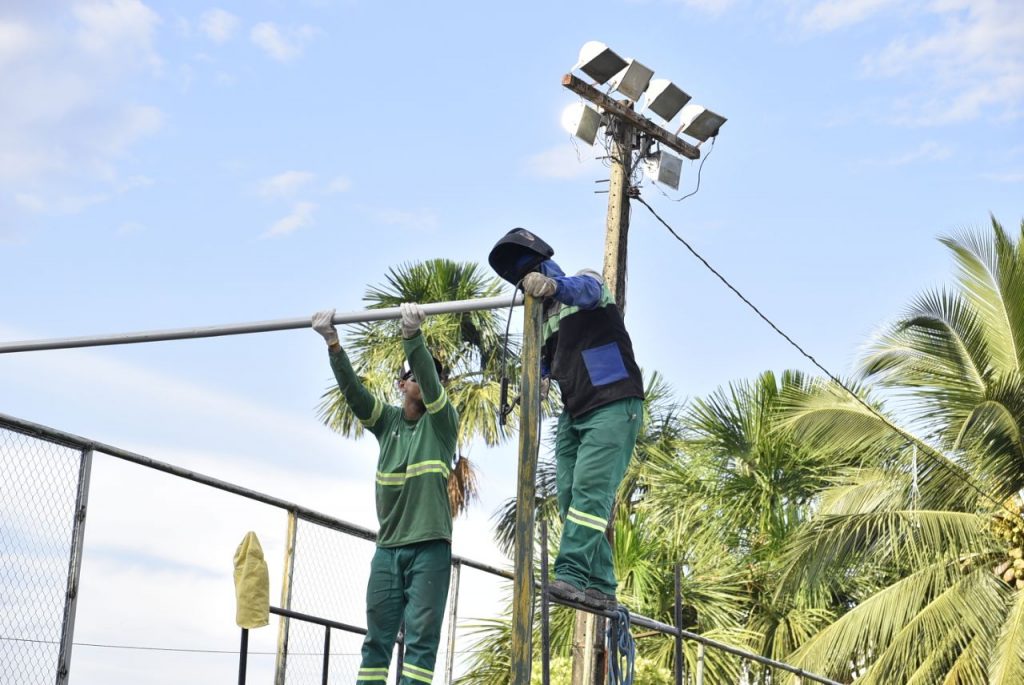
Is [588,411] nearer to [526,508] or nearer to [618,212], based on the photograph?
[526,508]

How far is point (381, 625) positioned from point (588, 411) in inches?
57.4

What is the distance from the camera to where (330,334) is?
718 centimetres

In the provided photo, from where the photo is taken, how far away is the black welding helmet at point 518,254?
6527mm

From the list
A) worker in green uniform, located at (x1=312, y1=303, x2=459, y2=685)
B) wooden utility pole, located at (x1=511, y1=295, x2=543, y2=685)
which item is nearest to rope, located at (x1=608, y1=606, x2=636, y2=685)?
worker in green uniform, located at (x1=312, y1=303, x2=459, y2=685)

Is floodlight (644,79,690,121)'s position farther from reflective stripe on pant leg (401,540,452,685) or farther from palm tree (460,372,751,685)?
reflective stripe on pant leg (401,540,452,685)

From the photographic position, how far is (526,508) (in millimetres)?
5883

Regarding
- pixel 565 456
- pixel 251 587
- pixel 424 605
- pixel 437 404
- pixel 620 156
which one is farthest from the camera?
pixel 620 156

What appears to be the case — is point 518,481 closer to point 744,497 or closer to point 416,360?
point 416,360

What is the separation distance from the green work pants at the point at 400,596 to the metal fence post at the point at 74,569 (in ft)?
4.57

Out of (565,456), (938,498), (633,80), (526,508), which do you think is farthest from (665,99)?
(526,508)

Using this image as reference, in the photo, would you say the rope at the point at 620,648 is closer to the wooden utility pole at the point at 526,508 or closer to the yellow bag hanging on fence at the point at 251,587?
the wooden utility pole at the point at 526,508

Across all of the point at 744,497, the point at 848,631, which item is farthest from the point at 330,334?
the point at 744,497

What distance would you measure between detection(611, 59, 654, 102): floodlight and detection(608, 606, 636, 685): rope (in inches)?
362

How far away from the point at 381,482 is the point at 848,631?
12.8 meters
